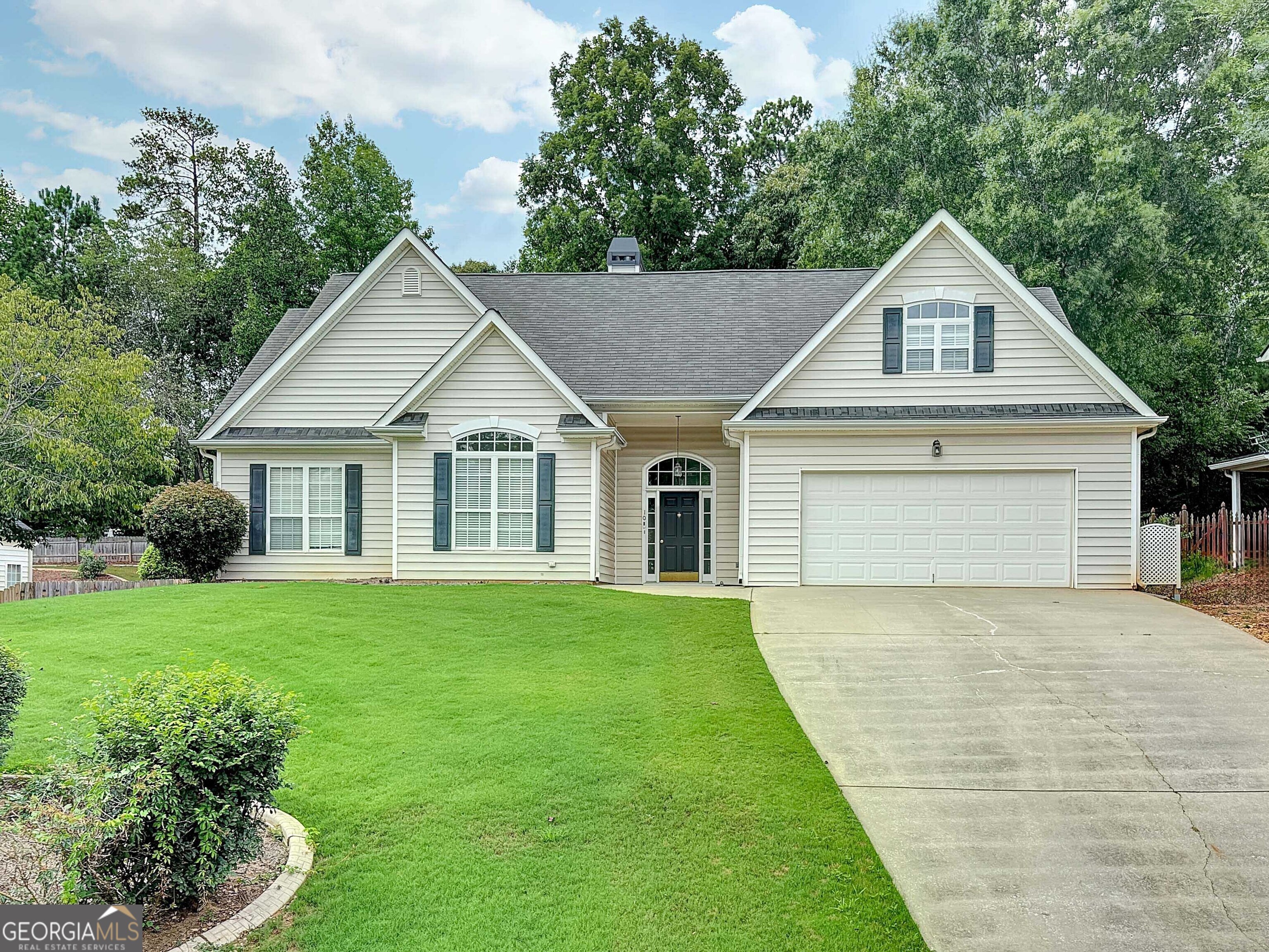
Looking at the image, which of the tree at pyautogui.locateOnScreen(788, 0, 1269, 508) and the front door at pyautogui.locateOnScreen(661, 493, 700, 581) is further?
the tree at pyautogui.locateOnScreen(788, 0, 1269, 508)

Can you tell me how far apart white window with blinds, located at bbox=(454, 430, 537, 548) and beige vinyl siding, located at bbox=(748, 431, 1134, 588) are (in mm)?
4000

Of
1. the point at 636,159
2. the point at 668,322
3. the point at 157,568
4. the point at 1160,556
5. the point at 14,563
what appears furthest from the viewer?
the point at 636,159

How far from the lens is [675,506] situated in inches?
738

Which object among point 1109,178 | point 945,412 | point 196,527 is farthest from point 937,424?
point 196,527

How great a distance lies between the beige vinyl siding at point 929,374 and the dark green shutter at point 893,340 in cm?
7

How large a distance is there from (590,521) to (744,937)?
11.7 metres

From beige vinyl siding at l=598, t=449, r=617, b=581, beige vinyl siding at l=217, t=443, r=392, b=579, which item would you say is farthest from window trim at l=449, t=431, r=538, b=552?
beige vinyl siding at l=217, t=443, r=392, b=579

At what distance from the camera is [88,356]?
883 inches

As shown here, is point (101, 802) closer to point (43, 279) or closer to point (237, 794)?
point (237, 794)

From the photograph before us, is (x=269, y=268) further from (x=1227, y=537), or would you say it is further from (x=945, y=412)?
(x=1227, y=537)

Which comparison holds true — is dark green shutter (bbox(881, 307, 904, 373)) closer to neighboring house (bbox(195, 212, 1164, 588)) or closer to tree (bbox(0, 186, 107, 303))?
neighboring house (bbox(195, 212, 1164, 588))

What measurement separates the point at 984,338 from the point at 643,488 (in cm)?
704

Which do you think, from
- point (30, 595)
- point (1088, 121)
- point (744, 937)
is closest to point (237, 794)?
point (744, 937)

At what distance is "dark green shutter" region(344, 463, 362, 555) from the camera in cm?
1734
